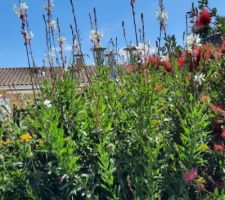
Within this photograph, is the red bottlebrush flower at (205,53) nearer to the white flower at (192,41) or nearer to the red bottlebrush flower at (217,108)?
the white flower at (192,41)

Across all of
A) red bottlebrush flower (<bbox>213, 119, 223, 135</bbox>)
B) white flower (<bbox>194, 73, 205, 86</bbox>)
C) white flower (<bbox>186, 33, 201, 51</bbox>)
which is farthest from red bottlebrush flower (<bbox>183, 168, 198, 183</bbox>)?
white flower (<bbox>186, 33, 201, 51</bbox>)

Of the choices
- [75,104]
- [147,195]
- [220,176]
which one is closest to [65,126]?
[75,104]

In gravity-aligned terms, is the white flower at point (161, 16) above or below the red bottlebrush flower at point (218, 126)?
above

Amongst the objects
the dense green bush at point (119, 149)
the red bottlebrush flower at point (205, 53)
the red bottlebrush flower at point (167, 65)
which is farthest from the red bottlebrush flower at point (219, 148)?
the red bottlebrush flower at point (167, 65)

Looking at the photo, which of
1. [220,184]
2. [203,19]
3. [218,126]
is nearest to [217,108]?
[218,126]

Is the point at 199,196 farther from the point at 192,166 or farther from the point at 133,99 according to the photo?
the point at 133,99

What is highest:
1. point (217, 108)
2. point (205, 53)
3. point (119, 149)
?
point (205, 53)

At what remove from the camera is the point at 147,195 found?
8.22 feet

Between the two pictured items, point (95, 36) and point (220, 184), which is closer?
point (220, 184)

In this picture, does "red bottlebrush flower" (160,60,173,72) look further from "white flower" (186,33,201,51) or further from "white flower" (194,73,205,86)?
"white flower" (194,73,205,86)

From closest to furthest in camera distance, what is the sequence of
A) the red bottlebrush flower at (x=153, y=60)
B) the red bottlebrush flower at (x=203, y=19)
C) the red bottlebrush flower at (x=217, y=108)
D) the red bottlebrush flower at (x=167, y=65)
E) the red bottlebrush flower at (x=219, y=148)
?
1. the red bottlebrush flower at (x=219, y=148)
2. the red bottlebrush flower at (x=217, y=108)
3. the red bottlebrush flower at (x=203, y=19)
4. the red bottlebrush flower at (x=167, y=65)
5. the red bottlebrush flower at (x=153, y=60)

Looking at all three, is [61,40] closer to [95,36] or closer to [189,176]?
[95,36]

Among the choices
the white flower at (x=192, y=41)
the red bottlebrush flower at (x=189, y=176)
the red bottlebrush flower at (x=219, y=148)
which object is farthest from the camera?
the white flower at (x=192, y=41)

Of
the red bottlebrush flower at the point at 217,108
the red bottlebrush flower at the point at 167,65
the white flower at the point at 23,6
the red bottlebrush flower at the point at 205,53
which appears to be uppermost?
the white flower at the point at 23,6
